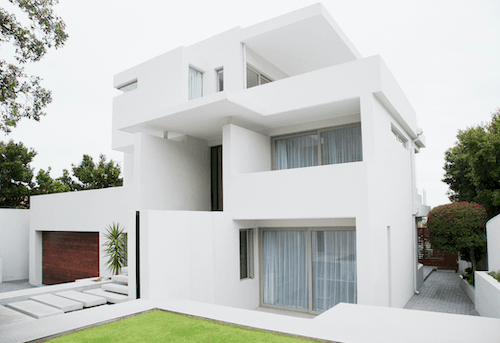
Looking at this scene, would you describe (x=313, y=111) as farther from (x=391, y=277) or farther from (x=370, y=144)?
(x=391, y=277)

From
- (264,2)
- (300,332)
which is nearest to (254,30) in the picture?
(264,2)

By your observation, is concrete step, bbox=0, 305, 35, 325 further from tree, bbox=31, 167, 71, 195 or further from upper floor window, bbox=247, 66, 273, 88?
tree, bbox=31, 167, 71, 195

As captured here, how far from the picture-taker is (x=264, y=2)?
1645 centimetres

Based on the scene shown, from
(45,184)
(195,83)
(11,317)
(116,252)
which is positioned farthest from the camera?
(45,184)

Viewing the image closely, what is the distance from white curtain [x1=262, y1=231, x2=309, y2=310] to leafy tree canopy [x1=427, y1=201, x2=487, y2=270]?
5.46 metres

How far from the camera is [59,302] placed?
9.18 meters

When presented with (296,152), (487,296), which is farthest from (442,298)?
(296,152)

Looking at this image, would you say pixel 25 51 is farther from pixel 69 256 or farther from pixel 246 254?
pixel 69 256

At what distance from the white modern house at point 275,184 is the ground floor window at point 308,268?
3 centimetres

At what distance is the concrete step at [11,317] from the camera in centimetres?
788

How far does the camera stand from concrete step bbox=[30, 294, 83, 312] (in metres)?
8.88

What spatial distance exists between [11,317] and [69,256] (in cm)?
937

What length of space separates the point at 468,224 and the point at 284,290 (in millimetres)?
6695

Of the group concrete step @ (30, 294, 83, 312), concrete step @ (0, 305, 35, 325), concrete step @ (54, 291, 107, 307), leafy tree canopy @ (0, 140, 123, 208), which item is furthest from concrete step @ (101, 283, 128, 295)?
leafy tree canopy @ (0, 140, 123, 208)
